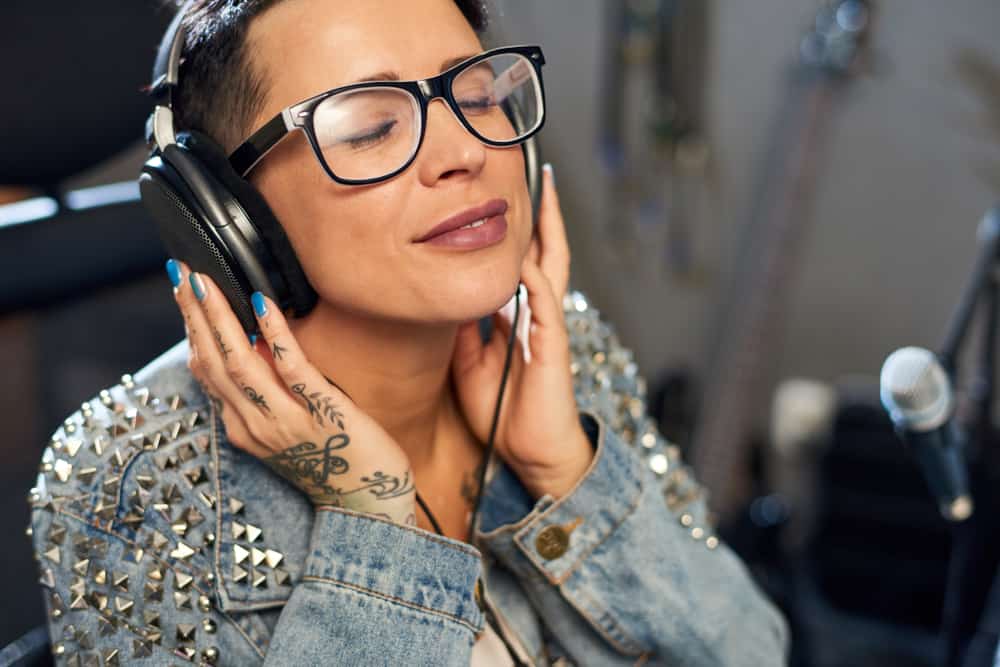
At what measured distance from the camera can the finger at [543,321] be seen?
889mm

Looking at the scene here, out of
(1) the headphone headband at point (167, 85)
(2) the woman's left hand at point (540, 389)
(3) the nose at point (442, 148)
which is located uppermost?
(1) the headphone headband at point (167, 85)

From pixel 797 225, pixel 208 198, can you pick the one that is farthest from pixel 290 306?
pixel 797 225

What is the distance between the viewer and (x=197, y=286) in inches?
28.6

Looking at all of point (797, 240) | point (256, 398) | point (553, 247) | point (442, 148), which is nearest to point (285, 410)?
point (256, 398)

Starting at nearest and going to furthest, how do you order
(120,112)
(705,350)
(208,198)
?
(208,198)
(120,112)
(705,350)

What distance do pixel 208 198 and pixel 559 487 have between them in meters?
0.43

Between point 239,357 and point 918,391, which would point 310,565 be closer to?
point 239,357

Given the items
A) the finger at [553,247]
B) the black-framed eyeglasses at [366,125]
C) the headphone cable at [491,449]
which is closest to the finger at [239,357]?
the black-framed eyeglasses at [366,125]

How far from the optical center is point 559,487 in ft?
2.95

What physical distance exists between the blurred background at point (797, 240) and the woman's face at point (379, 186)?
→ 3.58ft

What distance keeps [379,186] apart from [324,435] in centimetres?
20

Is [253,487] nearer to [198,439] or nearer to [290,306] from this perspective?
[198,439]

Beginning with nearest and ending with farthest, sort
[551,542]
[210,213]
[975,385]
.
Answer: [210,213] → [551,542] → [975,385]

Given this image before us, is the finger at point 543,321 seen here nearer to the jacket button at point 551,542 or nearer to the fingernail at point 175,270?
the jacket button at point 551,542
